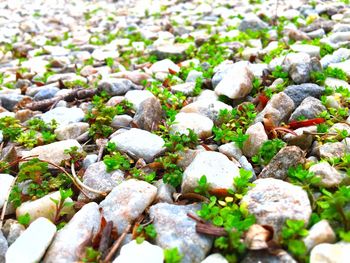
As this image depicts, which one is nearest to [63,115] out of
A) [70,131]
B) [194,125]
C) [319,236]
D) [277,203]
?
[70,131]

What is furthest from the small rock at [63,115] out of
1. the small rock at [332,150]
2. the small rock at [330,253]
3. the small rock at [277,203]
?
the small rock at [330,253]

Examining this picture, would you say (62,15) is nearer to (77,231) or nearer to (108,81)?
(108,81)

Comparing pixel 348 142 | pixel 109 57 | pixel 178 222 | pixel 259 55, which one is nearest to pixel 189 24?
pixel 109 57

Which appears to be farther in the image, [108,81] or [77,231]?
[108,81]

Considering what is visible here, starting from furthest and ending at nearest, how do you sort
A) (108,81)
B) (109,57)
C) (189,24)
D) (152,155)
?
1. (189,24)
2. (109,57)
3. (108,81)
4. (152,155)

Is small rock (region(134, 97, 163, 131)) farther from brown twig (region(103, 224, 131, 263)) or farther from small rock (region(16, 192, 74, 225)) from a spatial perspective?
brown twig (region(103, 224, 131, 263))

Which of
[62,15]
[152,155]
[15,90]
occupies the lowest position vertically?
[62,15]
